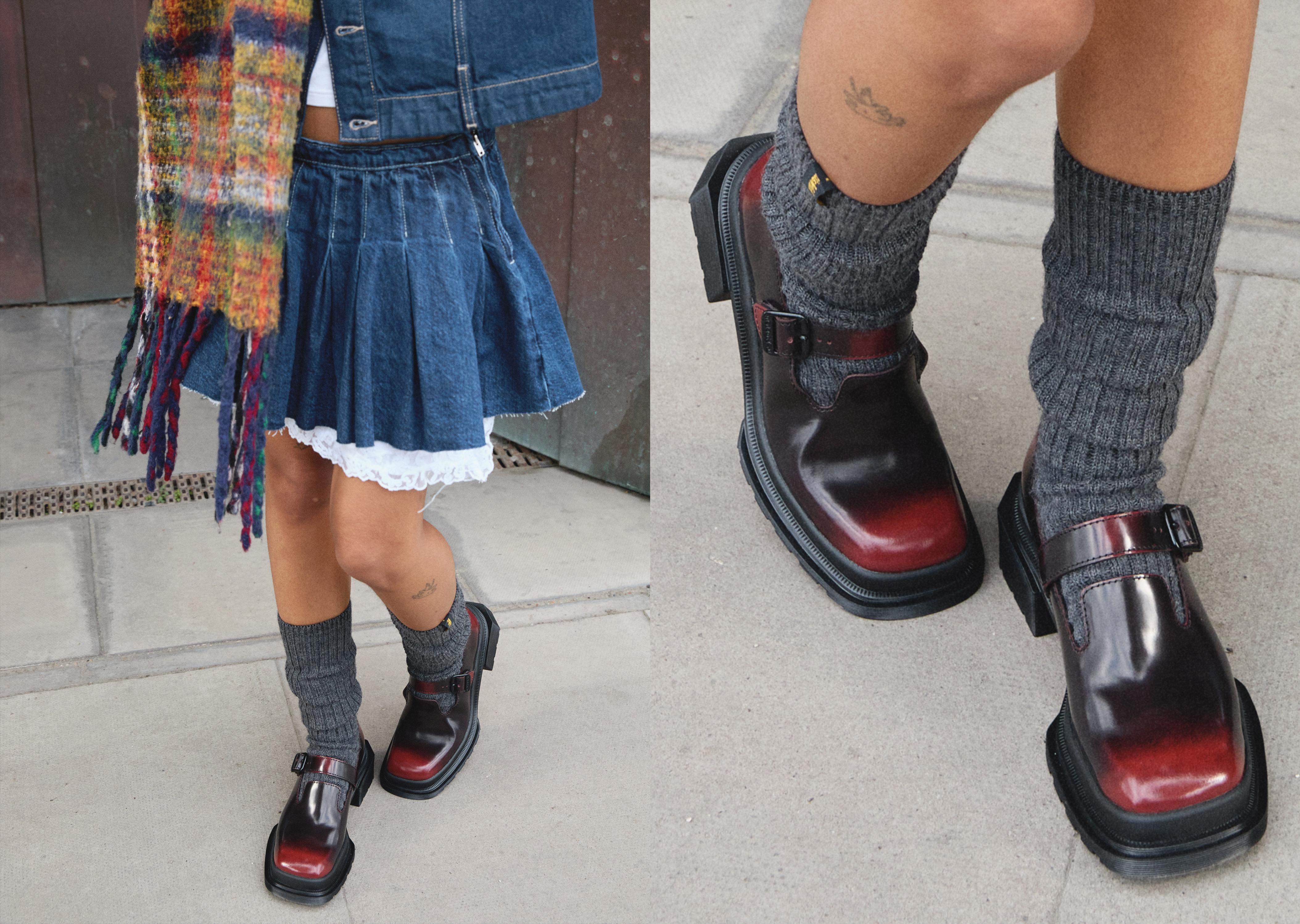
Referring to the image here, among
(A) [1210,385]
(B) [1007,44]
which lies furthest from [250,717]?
(A) [1210,385]

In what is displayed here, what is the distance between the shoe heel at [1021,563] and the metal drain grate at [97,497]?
1.61m

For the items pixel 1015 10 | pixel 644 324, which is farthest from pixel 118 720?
pixel 1015 10

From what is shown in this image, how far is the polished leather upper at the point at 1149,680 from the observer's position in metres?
1.31

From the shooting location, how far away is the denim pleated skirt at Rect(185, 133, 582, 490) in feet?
4.17

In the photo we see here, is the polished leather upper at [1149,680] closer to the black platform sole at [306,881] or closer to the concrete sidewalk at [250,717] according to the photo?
the concrete sidewalk at [250,717]

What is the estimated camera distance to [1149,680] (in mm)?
1348

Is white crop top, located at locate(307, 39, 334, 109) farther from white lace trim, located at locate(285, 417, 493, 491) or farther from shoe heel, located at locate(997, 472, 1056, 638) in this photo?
shoe heel, located at locate(997, 472, 1056, 638)

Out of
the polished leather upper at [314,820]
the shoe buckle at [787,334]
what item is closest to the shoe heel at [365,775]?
the polished leather upper at [314,820]

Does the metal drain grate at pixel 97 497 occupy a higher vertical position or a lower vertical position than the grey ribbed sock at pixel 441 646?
lower

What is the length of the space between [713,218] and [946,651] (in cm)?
72

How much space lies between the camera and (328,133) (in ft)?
4.14

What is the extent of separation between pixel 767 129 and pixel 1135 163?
1.37 metres

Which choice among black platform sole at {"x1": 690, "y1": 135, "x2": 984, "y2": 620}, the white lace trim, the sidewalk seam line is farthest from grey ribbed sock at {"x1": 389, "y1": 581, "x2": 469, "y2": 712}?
the sidewalk seam line

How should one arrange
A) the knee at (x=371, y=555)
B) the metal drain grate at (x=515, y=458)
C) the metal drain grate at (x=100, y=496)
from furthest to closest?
the metal drain grate at (x=515, y=458) < the metal drain grate at (x=100, y=496) < the knee at (x=371, y=555)
